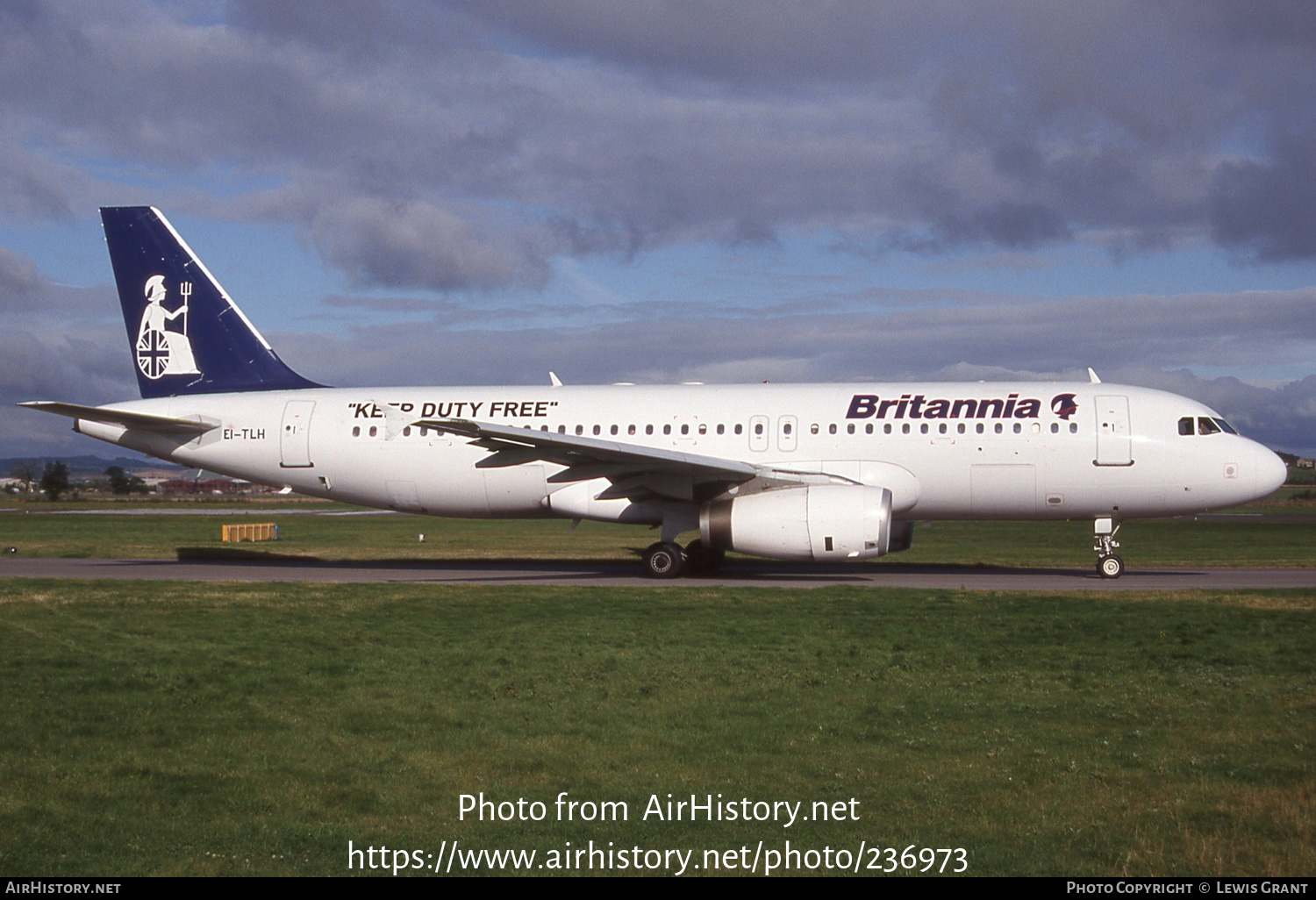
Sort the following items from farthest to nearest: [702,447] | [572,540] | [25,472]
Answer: [25,472] → [572,540] → [702,447]

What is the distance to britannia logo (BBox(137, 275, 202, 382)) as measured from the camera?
80.8 feet

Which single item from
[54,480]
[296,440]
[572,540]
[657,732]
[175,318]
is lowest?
[657,732]

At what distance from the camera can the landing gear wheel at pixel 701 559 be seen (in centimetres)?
2244

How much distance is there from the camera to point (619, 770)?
23.5 feet

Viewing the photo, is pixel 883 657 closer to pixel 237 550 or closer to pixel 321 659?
pixel 321 659

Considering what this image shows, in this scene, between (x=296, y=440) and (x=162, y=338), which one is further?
(x=162, y=338)

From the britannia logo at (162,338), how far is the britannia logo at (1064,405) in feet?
60.0

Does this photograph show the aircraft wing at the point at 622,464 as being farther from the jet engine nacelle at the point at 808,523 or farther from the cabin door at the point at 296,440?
the cabin door at the point at 296,440

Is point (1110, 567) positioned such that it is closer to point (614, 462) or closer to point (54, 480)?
point (614, 462)

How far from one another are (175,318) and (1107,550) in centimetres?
2028

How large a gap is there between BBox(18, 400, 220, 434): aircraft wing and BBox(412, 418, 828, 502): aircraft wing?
22.4 feet

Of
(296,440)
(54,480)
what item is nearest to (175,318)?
(296,440)

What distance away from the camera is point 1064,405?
68.7 ft

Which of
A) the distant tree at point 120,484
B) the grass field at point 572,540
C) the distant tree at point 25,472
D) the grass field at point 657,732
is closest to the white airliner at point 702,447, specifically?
the grass field at point 572,540
